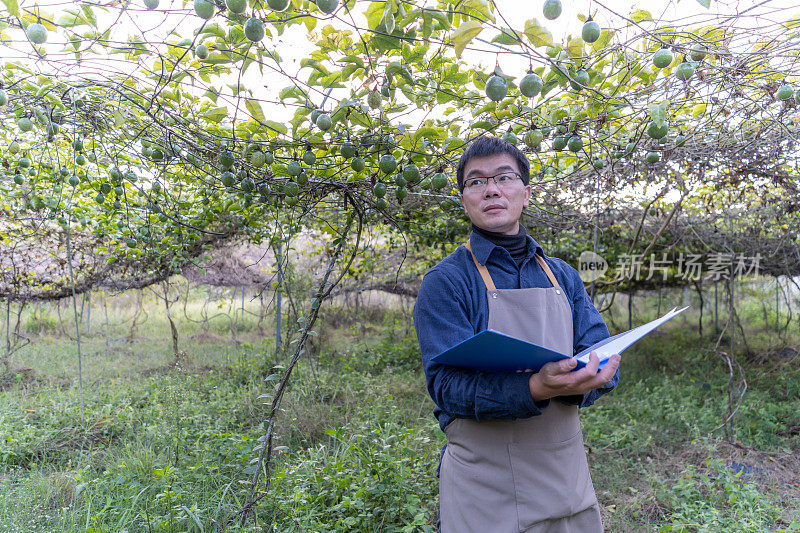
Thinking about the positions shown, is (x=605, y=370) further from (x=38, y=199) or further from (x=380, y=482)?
(x=38, y=199)

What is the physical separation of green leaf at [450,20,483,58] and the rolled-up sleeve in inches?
22.0

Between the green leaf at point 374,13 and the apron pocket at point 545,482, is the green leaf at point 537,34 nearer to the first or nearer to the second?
the green leaf at point 374,13

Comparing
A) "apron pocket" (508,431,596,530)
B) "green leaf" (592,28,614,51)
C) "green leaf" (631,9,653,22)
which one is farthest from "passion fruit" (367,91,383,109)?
"apron pocket" (508,431,596,530)

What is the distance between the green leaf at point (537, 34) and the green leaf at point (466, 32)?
0.15 m

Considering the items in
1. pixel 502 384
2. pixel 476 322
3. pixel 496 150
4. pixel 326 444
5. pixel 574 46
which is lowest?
pixel 326 444

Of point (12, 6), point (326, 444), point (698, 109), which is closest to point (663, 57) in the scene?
point (698, 109)

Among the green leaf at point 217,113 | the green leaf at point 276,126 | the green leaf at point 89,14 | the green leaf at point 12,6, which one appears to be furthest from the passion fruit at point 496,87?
the green leaf at point 12,6

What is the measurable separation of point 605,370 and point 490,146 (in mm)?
668

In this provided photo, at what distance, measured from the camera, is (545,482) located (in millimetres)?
1221

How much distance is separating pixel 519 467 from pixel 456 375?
0.31m

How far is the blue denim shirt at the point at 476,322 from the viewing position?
107cm

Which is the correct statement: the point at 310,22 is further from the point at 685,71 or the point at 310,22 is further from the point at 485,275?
the point at 685,71

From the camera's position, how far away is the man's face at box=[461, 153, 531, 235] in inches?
52.0

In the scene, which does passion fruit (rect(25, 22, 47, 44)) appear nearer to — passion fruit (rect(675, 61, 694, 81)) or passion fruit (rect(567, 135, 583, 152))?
passion fruit (rect(567, 135, 583, 152))
